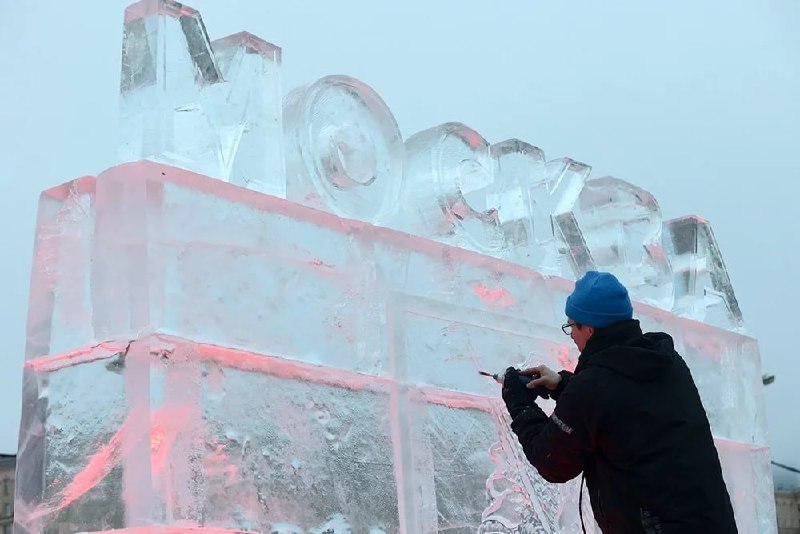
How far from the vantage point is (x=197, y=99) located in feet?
10.7

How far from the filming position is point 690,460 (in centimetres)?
268

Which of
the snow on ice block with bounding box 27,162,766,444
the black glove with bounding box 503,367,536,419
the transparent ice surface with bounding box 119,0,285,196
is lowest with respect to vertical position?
the black glove with bounding box 503,367,536,419

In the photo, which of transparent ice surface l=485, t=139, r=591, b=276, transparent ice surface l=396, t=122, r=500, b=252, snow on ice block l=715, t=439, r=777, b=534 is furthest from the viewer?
snow on ice block l=715, t=439, r=777, b=534

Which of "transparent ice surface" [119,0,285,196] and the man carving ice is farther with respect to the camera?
"transparent ice surface" [119,0,285,196]

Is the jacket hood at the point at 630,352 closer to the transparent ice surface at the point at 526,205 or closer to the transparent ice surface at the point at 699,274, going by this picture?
the transparent ice surface at the point at 526,205

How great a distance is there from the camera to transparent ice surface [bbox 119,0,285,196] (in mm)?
3162

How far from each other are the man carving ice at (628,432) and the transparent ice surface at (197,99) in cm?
99

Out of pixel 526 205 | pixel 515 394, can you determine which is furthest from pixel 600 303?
pixel 526 205

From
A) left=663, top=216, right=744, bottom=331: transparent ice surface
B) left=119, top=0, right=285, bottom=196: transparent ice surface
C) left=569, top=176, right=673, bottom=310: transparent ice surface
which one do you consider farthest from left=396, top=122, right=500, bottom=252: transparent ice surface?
left=663, top=216, right=744, bottom=331: transparent ice surface

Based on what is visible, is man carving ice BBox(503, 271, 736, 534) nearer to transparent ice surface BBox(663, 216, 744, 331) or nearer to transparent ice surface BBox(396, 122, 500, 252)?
transparent ice surface BBox(396, 122, 500, 252)

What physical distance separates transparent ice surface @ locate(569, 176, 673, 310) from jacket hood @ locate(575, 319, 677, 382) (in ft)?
6.87

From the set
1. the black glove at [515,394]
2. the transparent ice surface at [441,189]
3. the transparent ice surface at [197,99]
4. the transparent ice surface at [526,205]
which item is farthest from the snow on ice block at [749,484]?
the transparent ice surface at [197,99]

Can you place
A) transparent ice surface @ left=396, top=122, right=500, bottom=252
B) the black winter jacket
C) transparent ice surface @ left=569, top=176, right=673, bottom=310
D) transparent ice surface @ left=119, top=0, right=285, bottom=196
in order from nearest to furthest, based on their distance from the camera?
the black winter jacket < transparent ice surface @ left=119, top=0, right=285, bottom=196 < transparent ice surface @ left=396, top=122, right=500, bottom=252 < transparent ice surface @ left=569, top=176, right=673, bottom=310

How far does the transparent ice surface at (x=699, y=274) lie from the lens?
5184mm
